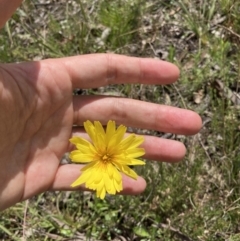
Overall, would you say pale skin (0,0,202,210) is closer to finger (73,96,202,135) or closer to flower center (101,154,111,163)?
finger (73,96,202,135)

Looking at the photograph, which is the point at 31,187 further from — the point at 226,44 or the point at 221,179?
the point at 226,44

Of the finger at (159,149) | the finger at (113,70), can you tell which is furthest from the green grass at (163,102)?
the finger at (113,70)

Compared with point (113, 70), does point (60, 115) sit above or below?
below

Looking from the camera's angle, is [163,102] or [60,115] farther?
[163,102]

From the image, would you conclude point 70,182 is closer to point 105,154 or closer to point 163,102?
point 105,154

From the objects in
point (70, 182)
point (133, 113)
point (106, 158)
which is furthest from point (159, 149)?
point (70, 182)

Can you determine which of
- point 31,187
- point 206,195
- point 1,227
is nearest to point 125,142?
point 31,187
